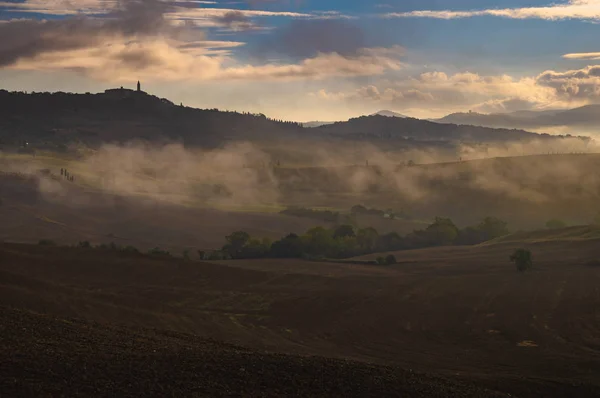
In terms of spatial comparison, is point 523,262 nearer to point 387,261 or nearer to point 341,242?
point 387,261

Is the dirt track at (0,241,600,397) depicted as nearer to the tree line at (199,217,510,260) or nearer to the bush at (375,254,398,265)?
the bush at (375,254,398,265)

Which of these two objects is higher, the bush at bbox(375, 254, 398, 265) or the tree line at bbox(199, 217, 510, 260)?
the tree line at bbox(199, 217, 510, 260)

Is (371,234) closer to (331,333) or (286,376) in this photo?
(331,333)

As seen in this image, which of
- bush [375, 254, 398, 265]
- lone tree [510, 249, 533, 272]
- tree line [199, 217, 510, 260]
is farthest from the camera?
tree line [199, 217, 510, 260]

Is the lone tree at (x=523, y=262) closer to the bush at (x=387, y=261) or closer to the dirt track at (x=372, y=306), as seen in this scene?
the dirt track at (x=372, y=306)

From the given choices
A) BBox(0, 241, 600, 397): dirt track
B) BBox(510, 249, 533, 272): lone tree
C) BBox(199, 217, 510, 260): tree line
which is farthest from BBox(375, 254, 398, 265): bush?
BBox(510, 249, 533, 272): lone tree

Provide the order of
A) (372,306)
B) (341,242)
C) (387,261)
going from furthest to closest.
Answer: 1. (341,242)
2. (387,261)
3. (372,306)

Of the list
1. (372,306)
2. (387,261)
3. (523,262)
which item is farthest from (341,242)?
(372,306)

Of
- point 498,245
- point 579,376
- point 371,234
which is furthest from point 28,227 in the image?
point 579,376
